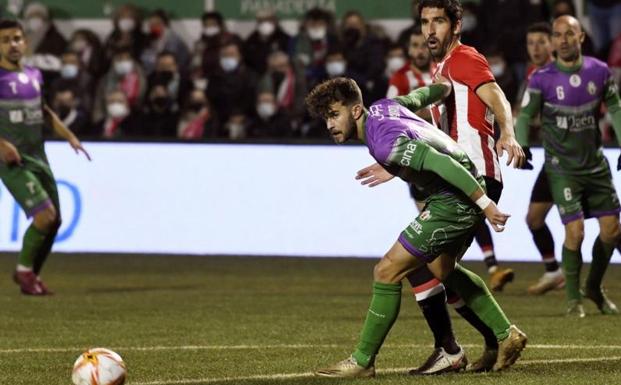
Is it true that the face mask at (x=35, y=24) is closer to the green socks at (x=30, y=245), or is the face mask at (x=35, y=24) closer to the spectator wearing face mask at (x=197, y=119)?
the spectator wearing face mask at (x=197, y=119)

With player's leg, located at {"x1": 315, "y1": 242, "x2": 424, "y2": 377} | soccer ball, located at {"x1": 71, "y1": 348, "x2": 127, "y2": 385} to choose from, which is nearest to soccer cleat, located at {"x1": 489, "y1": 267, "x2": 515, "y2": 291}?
player's leg, located at {"x1": 315, "y1": 242, "x2": 424, "y2": 377}

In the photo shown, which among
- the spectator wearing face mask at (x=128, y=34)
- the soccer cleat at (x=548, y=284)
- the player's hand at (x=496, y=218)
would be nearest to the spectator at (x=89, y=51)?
the spectator wearing face mask at (x=128, y=34)

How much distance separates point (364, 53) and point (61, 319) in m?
8.60

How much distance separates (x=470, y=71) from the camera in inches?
325

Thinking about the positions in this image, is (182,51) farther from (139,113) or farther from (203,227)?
(203,227)

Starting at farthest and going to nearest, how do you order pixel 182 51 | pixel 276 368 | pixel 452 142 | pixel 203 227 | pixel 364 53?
pixel 182 51 → pixel 364 53 → pixel 203 227 → pixel 276 368 → pixel 452 142

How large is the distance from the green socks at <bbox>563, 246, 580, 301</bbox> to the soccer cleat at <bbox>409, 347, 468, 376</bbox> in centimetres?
343

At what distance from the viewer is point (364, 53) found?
19000mm

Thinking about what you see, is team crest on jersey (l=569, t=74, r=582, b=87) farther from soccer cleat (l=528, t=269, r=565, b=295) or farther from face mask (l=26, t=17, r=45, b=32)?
face mask (l=26, t=17, r=45, b=32)

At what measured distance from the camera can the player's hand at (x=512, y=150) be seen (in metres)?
7.61

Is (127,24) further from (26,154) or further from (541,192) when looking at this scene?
(541,192)

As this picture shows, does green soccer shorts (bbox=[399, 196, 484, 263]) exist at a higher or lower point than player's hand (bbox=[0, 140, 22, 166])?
higher

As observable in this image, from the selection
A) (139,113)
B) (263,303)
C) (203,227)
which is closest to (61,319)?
(263,303)

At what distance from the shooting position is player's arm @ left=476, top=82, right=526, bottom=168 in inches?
301
